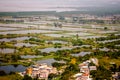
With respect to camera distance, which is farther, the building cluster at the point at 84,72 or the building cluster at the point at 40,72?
the building cluster at the point at 40,72

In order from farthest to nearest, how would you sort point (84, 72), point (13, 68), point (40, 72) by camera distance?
1. point (13, 68)
2. point (84, 72)
3. point (40, 72)

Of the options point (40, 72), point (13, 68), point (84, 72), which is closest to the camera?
point (40, 72)

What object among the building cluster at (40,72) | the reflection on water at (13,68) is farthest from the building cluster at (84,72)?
the reflection on water at (13,68)

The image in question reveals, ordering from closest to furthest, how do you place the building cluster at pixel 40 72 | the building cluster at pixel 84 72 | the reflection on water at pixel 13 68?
1. the building cluster at pixel 84 72
2. the building cluster at pixel 40 72
3. the reflection on water at pixel 13 68

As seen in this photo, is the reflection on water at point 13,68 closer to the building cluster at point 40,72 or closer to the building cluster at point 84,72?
the building cluster at point 40,72

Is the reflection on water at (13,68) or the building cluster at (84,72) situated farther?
the reflection on water at (13,68)

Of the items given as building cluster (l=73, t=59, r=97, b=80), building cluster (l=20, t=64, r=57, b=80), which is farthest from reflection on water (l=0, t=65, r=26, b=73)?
building cluster (l=73, t=59, r=97, b=80)

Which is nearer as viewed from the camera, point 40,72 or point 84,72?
point 40,72

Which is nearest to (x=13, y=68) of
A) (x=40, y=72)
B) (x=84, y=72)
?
(x=40, y=72)

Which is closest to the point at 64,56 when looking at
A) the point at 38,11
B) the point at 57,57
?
the point at 57,57

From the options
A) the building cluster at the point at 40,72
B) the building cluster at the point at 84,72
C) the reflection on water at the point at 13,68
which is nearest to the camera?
the building cluster at the point at 84,72

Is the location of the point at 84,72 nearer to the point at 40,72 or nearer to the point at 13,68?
the point at 40,72

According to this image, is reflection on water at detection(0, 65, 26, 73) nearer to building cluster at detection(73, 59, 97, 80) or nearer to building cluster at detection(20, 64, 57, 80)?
building cluster at detection(20, 64, 57, 80)
